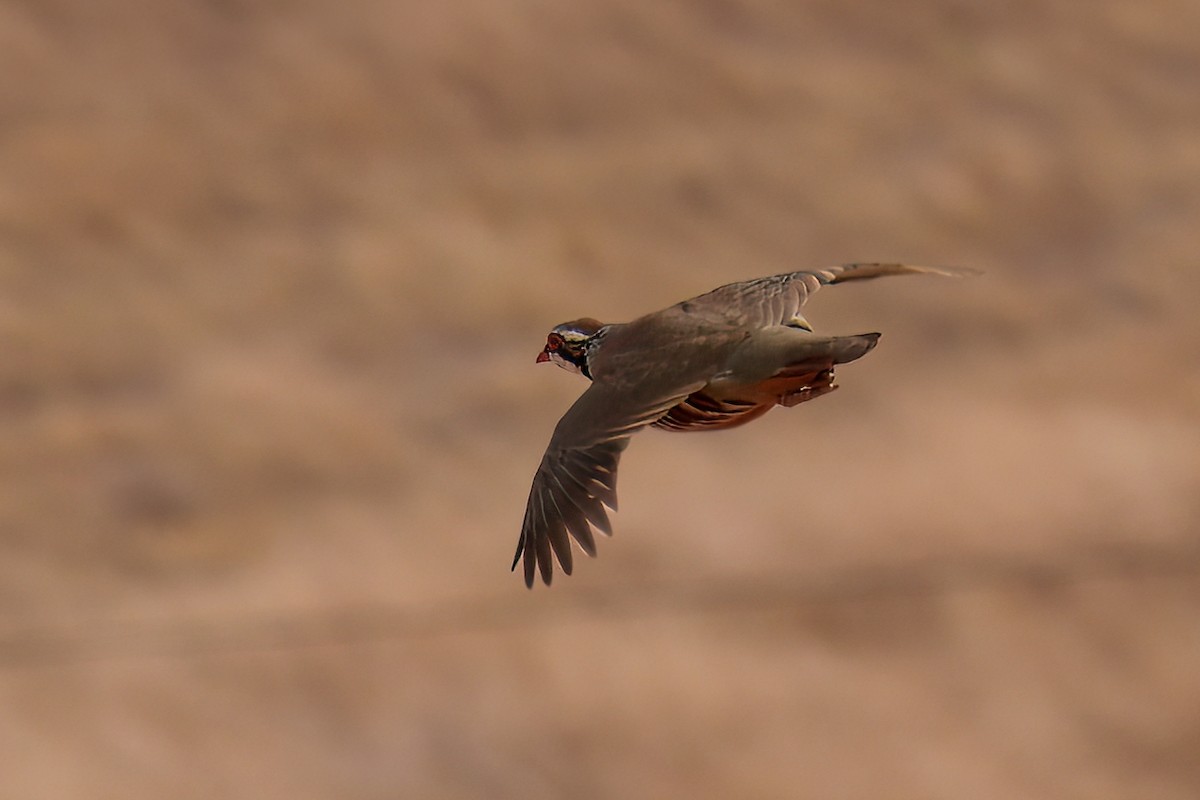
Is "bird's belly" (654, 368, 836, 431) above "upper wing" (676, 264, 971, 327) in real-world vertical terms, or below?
below

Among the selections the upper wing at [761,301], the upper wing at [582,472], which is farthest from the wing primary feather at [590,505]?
the upper wing at [761,301]

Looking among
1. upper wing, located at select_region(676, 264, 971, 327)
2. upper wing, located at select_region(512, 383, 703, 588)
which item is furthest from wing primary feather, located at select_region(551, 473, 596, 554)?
upper wing, located at select_region(676, 264, 971, 327)

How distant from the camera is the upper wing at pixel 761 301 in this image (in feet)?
3.05

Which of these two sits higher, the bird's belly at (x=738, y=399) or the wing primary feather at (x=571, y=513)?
the bird's belly at (x=738, y=399)

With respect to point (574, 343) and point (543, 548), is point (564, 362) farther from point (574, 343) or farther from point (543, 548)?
point (543, 548)

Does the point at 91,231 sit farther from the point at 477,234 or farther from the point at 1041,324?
the point at 1041,324

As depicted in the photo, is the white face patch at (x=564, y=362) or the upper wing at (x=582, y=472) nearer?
the upper wing at (x=582, y=472)

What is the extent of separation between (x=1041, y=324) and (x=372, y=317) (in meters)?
1.13

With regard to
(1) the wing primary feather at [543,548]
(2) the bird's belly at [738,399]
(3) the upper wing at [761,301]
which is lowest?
(1) the wing primary feather at [543,548]

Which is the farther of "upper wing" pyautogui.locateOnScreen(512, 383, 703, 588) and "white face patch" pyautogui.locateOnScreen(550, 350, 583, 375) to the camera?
"white face patch" pyautogui.locateOnScreen(550, 350, 583, 375)

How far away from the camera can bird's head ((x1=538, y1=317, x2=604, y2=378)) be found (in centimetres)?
99

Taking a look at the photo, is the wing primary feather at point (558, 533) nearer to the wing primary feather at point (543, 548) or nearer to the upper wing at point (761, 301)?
the wing primary feather at point (543, 548)

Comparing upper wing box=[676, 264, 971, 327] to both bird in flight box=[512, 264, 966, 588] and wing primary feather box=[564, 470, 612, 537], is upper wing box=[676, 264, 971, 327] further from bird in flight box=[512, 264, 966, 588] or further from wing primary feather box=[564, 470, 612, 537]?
wing primary feather box=[564, 470, 612, 537]

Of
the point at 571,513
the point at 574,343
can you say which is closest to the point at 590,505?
the point at 571,513
